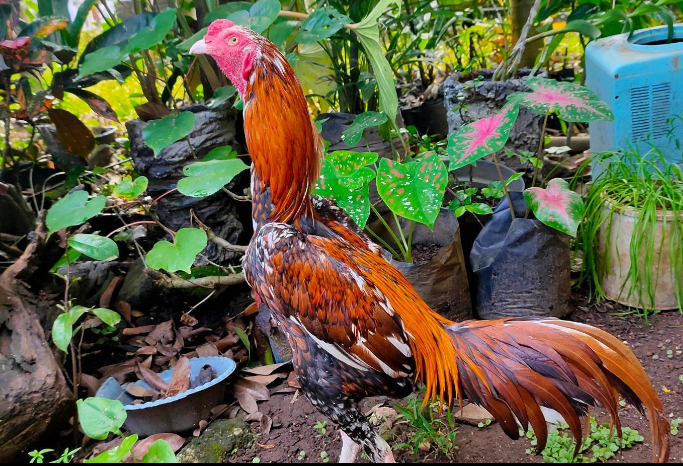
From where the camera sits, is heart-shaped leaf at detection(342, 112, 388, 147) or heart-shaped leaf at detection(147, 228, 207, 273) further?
heart-shaped leaf at detection(342, 112, 388, 147)

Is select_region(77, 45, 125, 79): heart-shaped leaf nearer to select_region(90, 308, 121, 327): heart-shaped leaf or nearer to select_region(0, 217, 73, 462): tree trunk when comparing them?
select_region(0, 217, 73, 462): tree trunk

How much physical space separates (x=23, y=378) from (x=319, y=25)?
2.23m

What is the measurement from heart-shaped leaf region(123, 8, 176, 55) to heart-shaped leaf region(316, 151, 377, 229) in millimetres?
1061

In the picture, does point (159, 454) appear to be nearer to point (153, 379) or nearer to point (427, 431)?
point (427, 431)

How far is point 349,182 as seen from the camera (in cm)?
268

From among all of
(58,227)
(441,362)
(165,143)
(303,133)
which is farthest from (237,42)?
(441,362)

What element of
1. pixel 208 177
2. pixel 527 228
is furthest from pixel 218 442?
pixel 527 228

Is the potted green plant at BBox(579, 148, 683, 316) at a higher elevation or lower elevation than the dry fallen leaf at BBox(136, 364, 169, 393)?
higher

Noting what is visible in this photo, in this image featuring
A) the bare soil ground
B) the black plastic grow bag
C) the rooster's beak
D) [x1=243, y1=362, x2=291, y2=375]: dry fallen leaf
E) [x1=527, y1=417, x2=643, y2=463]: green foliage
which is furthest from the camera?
[x1=243, y1=362, x2=291, y2=375]: dry fallen leaf

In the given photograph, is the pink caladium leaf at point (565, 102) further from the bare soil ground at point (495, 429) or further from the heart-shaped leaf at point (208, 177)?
the heart-shaped leaf at point (208, 177)

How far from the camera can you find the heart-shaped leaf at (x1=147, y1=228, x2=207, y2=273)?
2613 millimetres

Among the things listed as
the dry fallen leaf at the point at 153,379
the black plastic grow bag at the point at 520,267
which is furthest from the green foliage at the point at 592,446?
the dry fallen leaf at the point at 153,379

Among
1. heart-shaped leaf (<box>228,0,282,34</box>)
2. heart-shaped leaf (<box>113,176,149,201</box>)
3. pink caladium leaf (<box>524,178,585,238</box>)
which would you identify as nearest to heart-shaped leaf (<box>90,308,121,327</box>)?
heart-shaped leaf (<box>113,176,149,201</box>)

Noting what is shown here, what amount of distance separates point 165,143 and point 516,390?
6.54 feet
